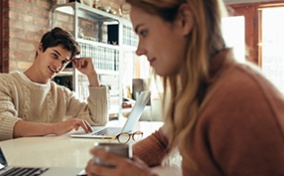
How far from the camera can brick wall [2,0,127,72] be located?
303 cm

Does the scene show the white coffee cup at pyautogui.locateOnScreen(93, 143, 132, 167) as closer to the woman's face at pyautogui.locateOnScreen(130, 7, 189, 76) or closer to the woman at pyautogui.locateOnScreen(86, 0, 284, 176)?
the woman at pyautogui.locateOnScreen(86, 0, 284, 176)

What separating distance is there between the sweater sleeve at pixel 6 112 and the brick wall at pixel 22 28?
118cm

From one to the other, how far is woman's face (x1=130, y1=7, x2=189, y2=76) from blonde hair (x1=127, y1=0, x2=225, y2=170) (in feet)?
0.05

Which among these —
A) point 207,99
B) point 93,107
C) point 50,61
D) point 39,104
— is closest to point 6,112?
point 39,104

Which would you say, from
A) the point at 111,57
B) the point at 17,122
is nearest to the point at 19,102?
the point at 17,122

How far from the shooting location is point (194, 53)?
2.38ft

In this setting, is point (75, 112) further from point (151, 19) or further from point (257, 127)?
point (257, 127)

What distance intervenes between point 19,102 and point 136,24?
1.35 m

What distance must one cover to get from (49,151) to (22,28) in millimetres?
2110

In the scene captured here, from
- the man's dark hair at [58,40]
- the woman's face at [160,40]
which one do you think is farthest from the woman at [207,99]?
the man's dark hair at [58,40]

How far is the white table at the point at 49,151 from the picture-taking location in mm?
1129

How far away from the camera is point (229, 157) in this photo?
650 millimetres

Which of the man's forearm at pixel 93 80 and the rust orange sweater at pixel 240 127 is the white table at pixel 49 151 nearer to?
the rust orange sweater at pixel 240 127

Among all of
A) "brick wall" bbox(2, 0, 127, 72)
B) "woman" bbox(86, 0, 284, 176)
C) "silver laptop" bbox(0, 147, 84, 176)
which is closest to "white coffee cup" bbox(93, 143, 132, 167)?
"woman" bbox(86, 0, 284, 176)
